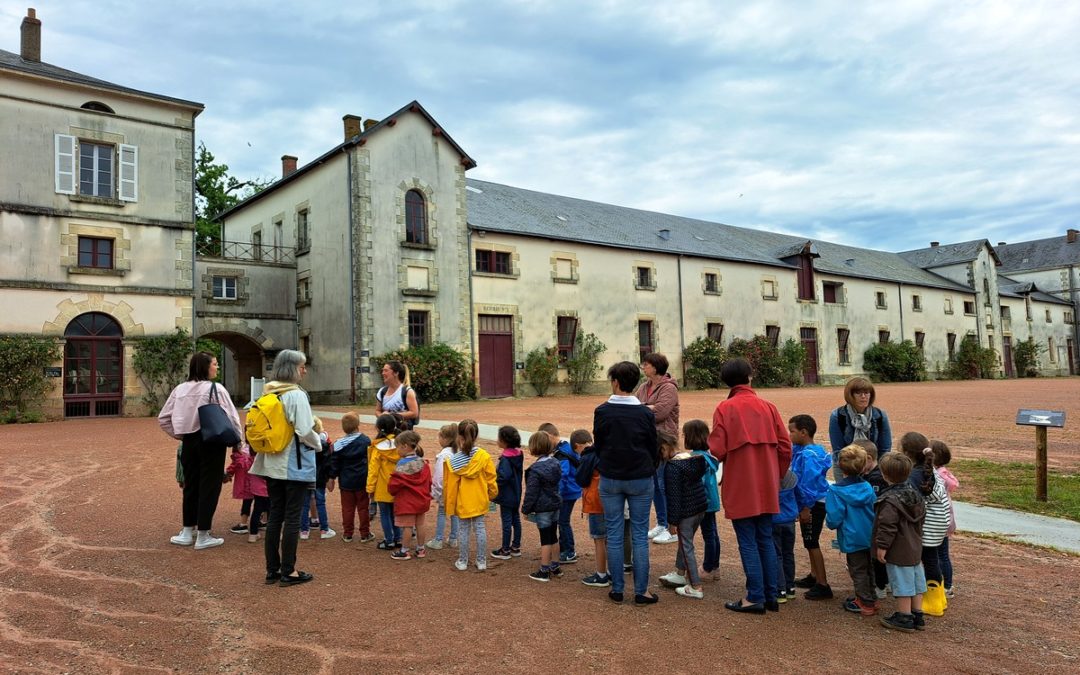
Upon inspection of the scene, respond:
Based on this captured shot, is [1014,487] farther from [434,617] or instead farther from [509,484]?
[434,617]

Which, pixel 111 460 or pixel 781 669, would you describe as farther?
pixel 111 460

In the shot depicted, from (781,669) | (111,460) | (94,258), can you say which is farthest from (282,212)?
(781,669)

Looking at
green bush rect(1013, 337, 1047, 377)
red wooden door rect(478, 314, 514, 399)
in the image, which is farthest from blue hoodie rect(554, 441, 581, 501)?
green bush rect(1013, 337, 1047, 377)

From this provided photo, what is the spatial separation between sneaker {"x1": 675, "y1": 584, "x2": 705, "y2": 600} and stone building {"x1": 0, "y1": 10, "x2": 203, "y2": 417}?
17785 mm

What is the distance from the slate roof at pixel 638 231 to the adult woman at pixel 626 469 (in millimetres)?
20079

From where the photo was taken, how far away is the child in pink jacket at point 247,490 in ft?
19.6

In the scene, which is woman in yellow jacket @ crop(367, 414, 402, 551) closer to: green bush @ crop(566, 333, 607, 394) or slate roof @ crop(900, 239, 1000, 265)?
green bush @ crop(566, 333, 607, 394)

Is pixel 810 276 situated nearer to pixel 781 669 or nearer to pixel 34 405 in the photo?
pixel 34 405

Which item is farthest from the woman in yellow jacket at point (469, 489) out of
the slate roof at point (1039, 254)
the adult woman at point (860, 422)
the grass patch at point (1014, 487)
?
the slate roof at point (1039, 254)

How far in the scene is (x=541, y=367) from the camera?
24844 millimetres

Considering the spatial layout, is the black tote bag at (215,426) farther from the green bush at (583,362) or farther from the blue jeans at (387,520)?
the green bush at (583,362)

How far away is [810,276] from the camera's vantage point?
3559cm

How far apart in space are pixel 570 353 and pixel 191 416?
21292mm

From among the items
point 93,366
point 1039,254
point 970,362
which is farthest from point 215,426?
point 1039,254
